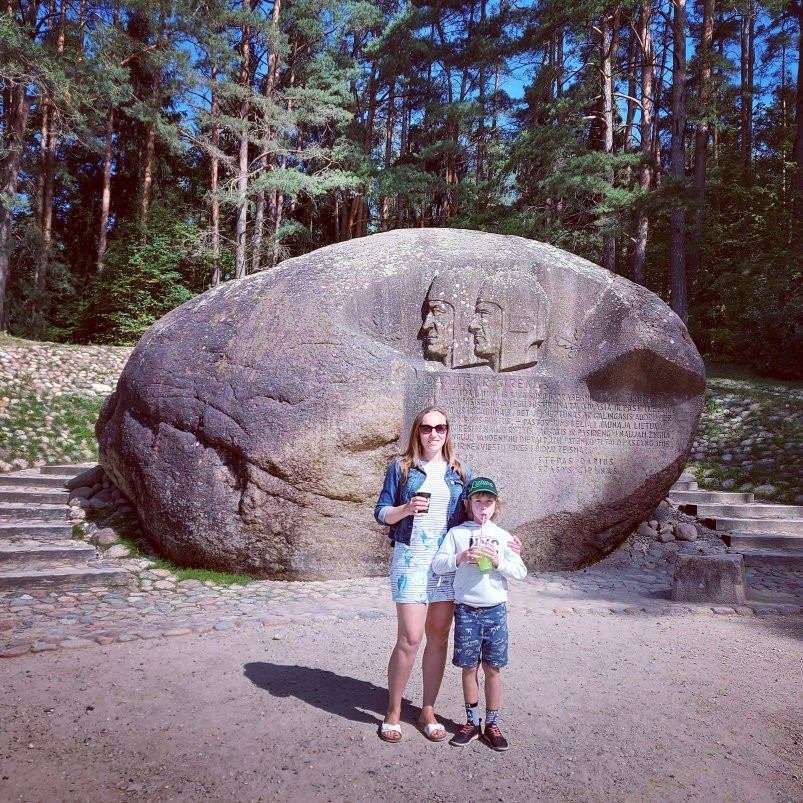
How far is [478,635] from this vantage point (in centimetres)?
285

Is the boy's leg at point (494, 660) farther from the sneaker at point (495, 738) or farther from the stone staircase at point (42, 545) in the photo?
the stone staircase at point (42, 545)

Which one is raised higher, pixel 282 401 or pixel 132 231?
pixel 132 231

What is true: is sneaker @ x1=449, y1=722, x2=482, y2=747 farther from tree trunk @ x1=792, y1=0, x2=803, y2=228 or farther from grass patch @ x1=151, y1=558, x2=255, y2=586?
tree trunk @ x1=792, y1=0, x2=803, y2=228

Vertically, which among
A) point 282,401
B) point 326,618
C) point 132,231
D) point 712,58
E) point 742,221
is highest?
point 712,58

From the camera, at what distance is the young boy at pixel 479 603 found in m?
2.82

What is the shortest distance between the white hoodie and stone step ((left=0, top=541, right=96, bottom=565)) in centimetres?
456

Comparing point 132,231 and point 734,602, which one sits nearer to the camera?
point 734,602

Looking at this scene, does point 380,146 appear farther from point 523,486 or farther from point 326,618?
point 326,618

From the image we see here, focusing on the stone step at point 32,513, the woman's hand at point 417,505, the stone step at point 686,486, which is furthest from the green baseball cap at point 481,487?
the stone step at point 686,486

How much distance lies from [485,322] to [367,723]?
13.6 ft

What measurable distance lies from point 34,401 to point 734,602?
11075 mm

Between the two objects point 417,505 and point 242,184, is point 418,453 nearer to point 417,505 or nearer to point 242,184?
point 417,505

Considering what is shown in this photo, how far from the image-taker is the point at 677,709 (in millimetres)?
3348

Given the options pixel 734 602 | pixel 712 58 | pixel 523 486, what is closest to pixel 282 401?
pixel 523 486
